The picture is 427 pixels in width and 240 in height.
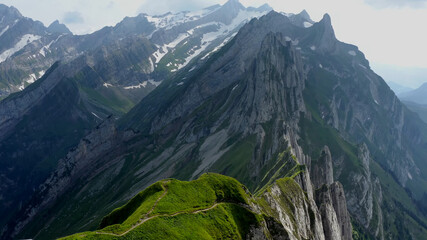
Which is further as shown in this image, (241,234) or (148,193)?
(148,193)

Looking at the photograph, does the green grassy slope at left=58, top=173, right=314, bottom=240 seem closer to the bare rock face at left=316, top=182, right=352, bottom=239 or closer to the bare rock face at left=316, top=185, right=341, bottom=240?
the bare rock face at left=316, top=185, right=341, bottom=240

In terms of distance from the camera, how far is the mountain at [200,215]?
5047 centimetres

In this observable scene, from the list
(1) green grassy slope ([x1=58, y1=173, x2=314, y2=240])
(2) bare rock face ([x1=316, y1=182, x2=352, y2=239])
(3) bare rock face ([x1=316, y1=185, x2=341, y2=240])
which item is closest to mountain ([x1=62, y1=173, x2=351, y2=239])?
(1) green grassy slope ([x1=58, y1=173, x2=314, y2=240])

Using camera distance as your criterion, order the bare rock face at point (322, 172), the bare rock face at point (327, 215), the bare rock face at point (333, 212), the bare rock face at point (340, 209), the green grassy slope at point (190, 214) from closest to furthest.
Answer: the green grassy slope at point (190, 214)
the bare rock face at point (327, 215)
the bare rock face at point (333, 212)
the bare rock face at point (340, 209)
the bare rock face at point (322, 172)

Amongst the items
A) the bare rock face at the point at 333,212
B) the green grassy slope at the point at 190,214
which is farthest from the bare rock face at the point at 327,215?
the green grassy slope at the point at 190,214

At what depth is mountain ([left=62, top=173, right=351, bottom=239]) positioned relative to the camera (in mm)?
50469

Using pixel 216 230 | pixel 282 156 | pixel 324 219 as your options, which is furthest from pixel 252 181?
pixel 216 230

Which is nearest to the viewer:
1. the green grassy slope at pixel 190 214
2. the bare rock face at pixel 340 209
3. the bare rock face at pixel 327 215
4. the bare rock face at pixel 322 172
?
the green grassy slope at pixel 190 214

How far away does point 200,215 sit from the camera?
57688 millimetres

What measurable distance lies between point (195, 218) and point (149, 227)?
8715 millimetres

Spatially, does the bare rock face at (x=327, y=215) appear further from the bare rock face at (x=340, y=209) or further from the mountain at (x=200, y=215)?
the mountain at (x=200, y=215)

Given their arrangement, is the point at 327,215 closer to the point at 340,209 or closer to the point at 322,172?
the point at 340,209

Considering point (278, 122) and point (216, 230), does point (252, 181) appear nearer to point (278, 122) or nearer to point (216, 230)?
point (278, 122)

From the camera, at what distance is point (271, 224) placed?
64.6 metres
